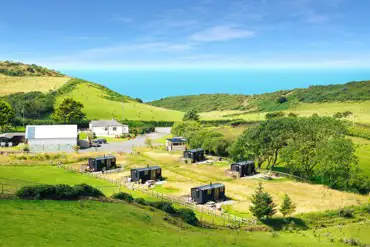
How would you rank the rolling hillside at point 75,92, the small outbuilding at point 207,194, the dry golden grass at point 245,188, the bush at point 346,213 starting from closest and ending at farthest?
the bush at point 346,213, the dry golden grass at point 245,188, the small outbuilding at point 207,194, the rolling hillside at point 75,92

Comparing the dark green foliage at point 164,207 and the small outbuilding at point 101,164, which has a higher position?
the small outbuilding at point 101,164

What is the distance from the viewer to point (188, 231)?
3192 cm

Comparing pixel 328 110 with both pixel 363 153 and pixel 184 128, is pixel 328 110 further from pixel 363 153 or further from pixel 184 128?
pixel 363 153

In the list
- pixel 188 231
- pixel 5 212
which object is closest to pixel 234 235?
pixel 188 231

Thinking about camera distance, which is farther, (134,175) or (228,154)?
(228,154)

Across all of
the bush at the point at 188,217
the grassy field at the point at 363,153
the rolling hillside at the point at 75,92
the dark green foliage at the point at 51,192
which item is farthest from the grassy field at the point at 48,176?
the rolling hillside at the point at 75,92

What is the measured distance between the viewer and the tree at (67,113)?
106 meters

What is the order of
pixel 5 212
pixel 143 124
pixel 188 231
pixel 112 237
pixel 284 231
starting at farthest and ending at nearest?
pixel 143 124 → pixel 284 231 → pixel 188 231 → pixel 5 212 → pixel 112 237

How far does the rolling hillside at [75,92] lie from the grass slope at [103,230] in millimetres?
90315

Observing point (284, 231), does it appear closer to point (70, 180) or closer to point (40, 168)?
point (70, 180)

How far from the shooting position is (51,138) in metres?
79.6

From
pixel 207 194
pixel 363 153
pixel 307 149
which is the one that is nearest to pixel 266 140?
pixel 307 149

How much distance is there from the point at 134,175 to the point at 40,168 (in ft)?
54.5

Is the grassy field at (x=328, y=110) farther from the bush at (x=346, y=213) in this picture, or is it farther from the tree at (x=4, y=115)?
the bush at (x=346, y=213)
